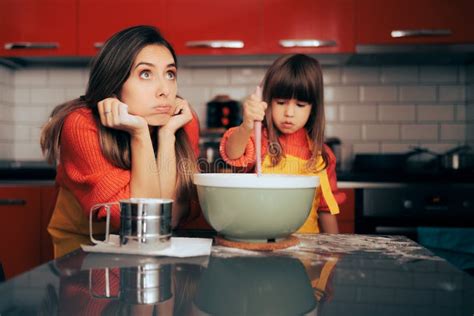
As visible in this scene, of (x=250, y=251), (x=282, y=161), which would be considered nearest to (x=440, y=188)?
(x=282, y=161)

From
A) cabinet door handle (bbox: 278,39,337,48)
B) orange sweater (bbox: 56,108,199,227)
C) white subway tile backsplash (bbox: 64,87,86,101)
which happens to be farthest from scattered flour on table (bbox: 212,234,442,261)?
white subway tile backsplash (bbox: 64,87,86,101)

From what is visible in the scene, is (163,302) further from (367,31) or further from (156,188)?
(367,31)

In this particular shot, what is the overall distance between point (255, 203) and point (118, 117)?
46 cm

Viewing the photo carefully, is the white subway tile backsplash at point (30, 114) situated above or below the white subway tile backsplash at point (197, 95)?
below

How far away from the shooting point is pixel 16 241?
8.02 ft

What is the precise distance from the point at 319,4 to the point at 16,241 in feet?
6.27

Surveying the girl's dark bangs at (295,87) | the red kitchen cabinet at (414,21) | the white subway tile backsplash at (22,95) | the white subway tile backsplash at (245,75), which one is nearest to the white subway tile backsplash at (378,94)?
the red kitchen cabinet at (414,21)

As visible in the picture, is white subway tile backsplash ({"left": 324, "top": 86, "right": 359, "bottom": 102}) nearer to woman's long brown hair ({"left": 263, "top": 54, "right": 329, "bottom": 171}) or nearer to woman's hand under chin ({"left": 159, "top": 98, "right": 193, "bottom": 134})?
woman's long brown hair ({"left": 263, "top": 54, "right": 329, "bottom": 171})

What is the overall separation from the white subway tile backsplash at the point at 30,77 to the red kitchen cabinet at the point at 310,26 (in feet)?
4.49

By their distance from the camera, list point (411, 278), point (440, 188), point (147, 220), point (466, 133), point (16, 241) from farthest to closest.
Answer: point (466, 133), point (16, 241), point (440, 188), point (147, 220), point (411, 278)

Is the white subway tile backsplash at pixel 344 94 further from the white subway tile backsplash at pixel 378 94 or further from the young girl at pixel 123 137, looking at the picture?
the young girl at pixel 123 137

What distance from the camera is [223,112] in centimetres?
283

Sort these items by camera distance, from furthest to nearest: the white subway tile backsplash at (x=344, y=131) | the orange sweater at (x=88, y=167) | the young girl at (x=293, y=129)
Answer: the white subway tile backsplash at (x=344, y=131) → the young girl at (x=293, y=129) → the orange sweater at (x=88, y=167)

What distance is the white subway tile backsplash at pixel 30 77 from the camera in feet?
10.0
